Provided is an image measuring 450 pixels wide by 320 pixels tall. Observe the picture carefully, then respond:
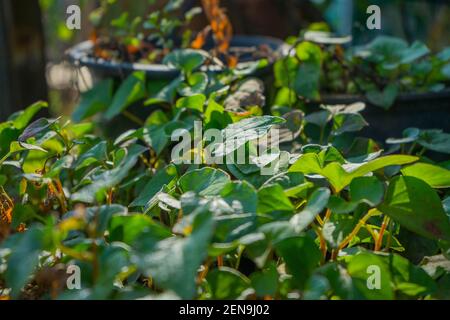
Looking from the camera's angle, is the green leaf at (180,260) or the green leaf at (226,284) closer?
the green leaf at (180,260)

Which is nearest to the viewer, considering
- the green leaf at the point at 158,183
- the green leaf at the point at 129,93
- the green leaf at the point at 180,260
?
the green leaf at the point at 180,260

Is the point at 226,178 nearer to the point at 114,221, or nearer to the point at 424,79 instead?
the point at 114,221

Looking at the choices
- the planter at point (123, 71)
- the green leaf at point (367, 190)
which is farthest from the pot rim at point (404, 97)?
the green leaf at point (367, 190)

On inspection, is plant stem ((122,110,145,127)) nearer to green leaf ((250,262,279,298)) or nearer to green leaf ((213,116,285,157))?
green leaf ((213,116,285,157))

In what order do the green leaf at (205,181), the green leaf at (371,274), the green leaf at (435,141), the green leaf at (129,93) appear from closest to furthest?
the green leaf at (371,274) → the green leaf at (205,181) → the green leaf at (435,141) → the green leaf at (129,93)

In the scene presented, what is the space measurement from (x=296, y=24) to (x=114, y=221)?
6.46 feet

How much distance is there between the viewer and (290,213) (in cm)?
73

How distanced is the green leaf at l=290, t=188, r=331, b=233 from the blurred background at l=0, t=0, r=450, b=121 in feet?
3.12

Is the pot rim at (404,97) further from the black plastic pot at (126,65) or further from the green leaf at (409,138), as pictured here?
the green leaf at (409,138)

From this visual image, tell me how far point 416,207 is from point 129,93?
0.73 m

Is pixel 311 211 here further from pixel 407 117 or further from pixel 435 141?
pixel 407 117

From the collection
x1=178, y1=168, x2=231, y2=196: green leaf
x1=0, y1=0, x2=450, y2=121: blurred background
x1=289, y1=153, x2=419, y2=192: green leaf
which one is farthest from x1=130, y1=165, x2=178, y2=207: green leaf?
x1=0, y1=0, x2=450, y2=121: blurred background

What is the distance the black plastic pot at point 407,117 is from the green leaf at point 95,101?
0.54 metres

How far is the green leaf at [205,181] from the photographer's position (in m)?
0.78
